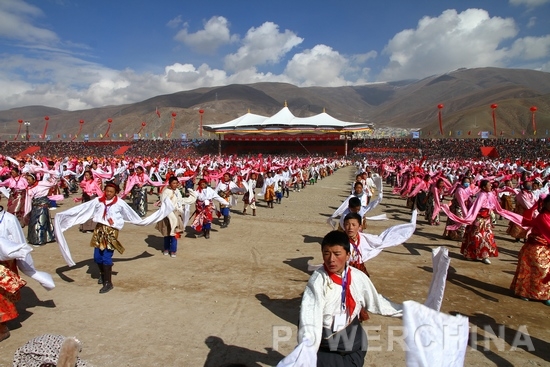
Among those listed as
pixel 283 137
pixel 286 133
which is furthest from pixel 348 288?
pixel 283 137

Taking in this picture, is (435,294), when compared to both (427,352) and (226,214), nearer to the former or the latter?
(427,352)

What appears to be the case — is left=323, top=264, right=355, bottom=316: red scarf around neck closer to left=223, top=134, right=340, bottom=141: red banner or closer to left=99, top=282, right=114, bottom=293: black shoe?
left=99, top=282, right=114, bottom=293: black shoe

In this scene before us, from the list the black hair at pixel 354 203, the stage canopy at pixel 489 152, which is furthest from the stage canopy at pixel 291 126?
the black hair at pixel 354 203

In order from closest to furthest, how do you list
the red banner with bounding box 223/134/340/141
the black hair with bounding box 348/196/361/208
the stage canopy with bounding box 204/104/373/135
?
1. the black hair with bounding box 348/196/361/208
2. the stage canopy with bounding box 204/104/373/135
3. the red banner with bounding box 223/134/340/141

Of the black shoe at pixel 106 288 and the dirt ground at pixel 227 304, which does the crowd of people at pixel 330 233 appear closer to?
the black shoe at pixel 106 288

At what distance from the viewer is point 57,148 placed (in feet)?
199

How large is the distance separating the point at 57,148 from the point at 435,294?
2707 inches

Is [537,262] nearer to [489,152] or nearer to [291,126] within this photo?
[489,152]

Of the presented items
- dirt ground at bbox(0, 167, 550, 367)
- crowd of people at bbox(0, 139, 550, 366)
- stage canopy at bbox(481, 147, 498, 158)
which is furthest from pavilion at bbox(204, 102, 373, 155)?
dirt ground at bbox(0, 167, 550, 367)

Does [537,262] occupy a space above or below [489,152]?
below

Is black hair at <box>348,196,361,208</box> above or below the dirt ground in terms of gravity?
above

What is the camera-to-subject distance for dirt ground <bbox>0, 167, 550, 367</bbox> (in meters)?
4.07

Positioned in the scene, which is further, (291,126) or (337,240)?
(291,126)

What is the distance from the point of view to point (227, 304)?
17.5 ft
